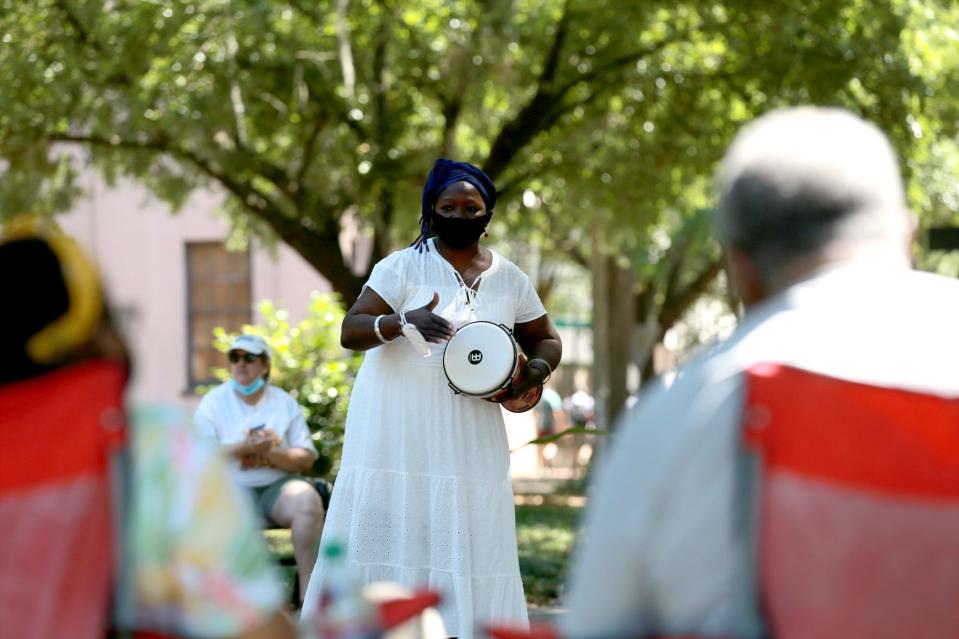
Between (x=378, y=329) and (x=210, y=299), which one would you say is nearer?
(x=378, y=329)

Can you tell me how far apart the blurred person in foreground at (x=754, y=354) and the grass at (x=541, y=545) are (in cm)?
621

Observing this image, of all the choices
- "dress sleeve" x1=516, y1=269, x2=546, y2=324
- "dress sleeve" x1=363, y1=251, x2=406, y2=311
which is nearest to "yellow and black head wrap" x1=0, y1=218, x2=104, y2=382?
"dress sleeve" x1=363, y1=251, x2=406, y2=311

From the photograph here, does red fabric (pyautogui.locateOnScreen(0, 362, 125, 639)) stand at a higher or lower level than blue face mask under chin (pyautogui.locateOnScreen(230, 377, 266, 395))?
lower

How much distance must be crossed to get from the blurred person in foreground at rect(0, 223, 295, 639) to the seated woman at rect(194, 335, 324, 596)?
5105 millimetres

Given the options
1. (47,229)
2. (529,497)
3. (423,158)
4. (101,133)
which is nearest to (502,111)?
(423,158)

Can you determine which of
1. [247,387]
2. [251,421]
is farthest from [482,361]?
[247,387]

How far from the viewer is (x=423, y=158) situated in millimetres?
13320

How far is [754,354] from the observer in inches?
86.5

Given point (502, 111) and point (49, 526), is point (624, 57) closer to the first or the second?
point (502, 111)

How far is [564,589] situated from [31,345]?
23.5ft

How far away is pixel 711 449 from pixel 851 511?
22 centimetres

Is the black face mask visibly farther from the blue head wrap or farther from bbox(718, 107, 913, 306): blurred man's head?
bbox(718, 107, 913, 306): blurred man's head

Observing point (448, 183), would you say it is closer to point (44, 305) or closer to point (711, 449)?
point (44, 305)

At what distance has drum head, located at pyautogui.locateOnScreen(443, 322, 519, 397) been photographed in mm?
5020
